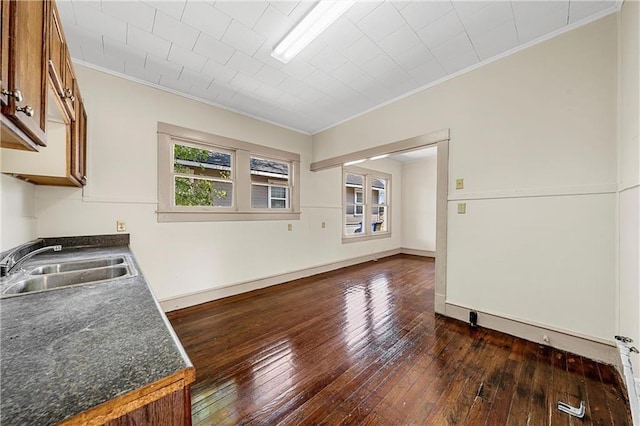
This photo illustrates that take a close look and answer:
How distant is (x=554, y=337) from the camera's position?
2.17 meters

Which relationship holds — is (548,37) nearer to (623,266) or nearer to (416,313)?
(623,266)

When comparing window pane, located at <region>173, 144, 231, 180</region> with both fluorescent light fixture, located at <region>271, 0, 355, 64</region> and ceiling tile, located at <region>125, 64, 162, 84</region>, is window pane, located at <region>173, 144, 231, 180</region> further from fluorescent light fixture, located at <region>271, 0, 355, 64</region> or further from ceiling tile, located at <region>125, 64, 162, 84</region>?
fluorescent light fixture, located at <region>271, 0, 355, 64</region>

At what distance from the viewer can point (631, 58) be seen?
5.37ft

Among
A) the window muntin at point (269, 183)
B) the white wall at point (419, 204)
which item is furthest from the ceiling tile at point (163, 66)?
the white wall at point (419, 204)

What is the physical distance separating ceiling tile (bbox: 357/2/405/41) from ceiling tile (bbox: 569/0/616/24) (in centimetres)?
129

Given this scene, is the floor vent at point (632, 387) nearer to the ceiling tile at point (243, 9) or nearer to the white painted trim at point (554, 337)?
the white painted trim at point (554, 337)

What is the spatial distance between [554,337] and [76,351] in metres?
3.23

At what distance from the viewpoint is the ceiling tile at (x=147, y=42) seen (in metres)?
2.11

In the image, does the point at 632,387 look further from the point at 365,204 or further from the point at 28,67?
the point at 365,204

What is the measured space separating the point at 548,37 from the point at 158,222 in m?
4.43

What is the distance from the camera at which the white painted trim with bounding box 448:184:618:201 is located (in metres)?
1.97

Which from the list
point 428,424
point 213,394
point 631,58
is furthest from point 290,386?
point 631,58

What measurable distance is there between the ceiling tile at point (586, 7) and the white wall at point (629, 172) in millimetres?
95

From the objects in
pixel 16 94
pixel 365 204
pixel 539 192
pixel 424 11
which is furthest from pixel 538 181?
pixel 365 204
